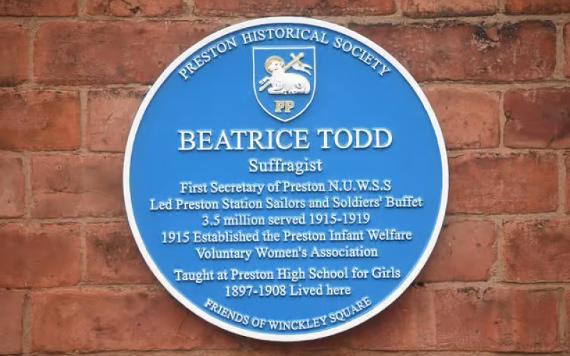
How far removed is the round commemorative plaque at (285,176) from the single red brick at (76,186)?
85 millimetres

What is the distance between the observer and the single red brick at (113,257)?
2.73 meters

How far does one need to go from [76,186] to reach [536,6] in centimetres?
159

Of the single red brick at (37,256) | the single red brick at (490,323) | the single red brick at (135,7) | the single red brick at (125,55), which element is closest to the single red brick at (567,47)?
the single red brick at (490,323)

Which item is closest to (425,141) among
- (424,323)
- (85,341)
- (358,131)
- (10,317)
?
(358,131)

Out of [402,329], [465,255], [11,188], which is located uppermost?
[11,188]

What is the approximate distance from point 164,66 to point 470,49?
3.23 feet

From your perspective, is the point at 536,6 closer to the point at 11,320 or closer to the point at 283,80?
the point at 283,80

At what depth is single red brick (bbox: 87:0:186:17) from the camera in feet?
9.07

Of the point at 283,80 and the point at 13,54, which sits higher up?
the point at 13,54

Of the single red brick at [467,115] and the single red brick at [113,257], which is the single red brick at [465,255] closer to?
the single red brick at [467,115]

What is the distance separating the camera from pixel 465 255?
2.74 metres

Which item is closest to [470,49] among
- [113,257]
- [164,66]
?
[164,66]

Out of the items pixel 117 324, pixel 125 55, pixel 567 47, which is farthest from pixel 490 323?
pixel 125 55

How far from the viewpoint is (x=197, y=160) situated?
107 inches
